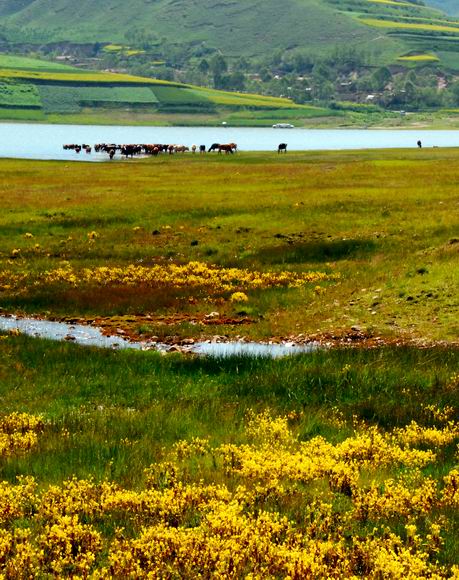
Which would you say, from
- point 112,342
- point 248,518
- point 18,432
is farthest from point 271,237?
point 248,518

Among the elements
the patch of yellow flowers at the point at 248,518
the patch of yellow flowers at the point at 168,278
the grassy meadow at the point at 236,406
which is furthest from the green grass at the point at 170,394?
the patch of yellow flowers at the point at 168,278

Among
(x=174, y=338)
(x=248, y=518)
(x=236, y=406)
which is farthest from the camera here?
(x=174, y=338)

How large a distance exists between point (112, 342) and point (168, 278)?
28.0 feet

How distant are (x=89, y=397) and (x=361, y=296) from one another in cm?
1527

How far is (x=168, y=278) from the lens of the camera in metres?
34.6

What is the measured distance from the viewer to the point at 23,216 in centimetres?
4819

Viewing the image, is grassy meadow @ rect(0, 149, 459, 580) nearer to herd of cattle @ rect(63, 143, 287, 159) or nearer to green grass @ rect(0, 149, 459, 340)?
green grass @ rect(0, 149, 459, 340)

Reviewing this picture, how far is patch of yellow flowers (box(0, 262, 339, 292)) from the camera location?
3366 centimetres

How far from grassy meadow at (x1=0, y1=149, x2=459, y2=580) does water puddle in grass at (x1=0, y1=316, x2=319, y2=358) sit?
1.11 meters

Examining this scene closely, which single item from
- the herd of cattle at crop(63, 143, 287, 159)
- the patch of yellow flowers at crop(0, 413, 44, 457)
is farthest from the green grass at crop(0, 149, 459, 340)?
the herd of cattle at crop(63, 143, 287, 159)

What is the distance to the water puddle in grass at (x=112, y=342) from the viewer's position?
82.4 feet

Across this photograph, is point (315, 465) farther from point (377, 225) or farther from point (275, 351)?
point (377, 225)

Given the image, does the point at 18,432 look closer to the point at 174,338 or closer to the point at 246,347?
the point at 246,347

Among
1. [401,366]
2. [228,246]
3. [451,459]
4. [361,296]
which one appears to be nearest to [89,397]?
[401,366]
